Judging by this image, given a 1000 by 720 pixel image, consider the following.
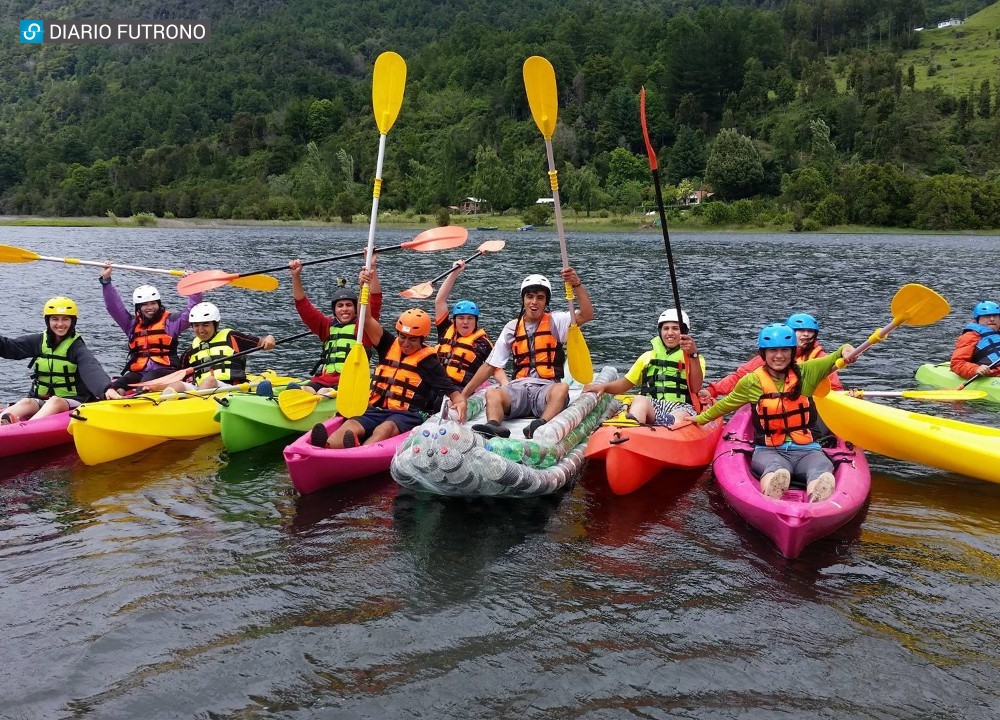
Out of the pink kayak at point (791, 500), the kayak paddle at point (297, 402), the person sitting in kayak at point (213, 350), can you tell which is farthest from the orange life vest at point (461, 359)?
the pink kayak at point (791, 500)

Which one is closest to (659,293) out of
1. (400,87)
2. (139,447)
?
→ (400,87)

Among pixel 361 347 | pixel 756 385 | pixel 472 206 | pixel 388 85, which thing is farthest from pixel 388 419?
pixel 472 206

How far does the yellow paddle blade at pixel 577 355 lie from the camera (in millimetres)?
8430

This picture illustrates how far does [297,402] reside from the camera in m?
8.80

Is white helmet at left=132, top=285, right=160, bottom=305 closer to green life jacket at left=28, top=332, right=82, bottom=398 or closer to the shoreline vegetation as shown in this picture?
green life jacket at left=28, top=332, right=82, bottom=398

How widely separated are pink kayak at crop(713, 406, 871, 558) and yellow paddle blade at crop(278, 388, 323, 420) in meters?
4.01

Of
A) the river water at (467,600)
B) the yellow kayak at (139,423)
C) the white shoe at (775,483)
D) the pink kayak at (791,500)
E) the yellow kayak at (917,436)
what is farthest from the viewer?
the yellow kayak at (139,423)

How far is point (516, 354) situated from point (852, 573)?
3.68m

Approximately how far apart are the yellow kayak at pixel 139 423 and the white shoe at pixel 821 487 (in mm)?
5652

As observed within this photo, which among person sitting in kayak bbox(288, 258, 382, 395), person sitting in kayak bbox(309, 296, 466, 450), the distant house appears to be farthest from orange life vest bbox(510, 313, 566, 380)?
the distant house

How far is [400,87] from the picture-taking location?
10.2 m

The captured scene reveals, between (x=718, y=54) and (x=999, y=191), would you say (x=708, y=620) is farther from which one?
(x=718, y=54)

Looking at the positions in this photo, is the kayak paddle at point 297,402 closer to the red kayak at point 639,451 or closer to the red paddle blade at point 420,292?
the red paddle blade at point 420,292

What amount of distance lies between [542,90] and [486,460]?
14.5 ft
